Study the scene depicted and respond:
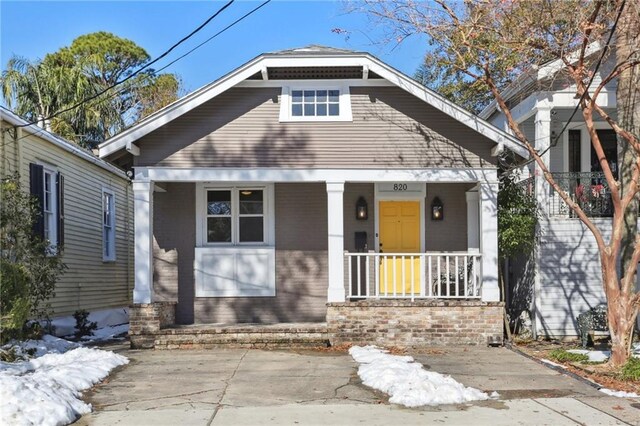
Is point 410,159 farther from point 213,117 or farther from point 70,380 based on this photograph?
point 70,380

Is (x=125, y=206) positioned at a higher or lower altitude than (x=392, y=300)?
higher

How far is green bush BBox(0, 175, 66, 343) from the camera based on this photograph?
10102 millimetres

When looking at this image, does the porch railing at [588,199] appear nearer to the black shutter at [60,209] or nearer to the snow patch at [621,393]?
the snow patch at [621,393]

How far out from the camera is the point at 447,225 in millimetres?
14297

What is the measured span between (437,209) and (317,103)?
126 inches

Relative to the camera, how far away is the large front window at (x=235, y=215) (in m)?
14.1

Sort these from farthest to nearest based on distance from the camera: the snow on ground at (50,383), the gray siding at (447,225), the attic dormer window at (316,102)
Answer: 1. the gray siding at (447,225)
2. the attic dormer window at (316,102)
3. the snow on ground at (50,383)

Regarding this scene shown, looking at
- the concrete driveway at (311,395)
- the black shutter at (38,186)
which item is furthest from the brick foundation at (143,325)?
the black shutter at (38,186)

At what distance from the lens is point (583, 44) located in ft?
33.2

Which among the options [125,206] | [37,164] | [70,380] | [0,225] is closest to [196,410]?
[70,380]

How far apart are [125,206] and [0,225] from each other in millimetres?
10083

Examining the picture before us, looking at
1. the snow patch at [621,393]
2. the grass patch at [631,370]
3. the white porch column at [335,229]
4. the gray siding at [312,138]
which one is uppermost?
the gray siding at [312,138]

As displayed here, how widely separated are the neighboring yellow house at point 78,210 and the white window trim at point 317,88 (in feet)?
13.5

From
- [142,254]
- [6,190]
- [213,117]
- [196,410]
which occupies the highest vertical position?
[213,117]
